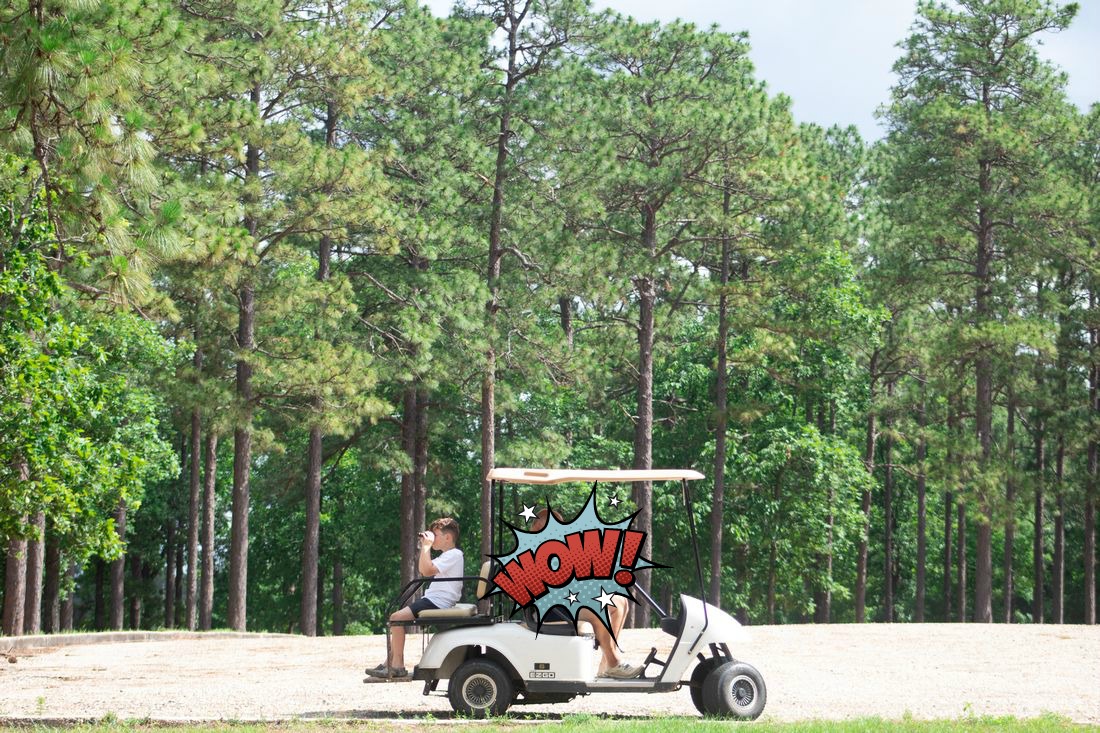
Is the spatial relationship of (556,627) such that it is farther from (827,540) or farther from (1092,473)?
(1092,473)

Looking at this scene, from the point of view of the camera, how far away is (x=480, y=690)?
34.6 feet

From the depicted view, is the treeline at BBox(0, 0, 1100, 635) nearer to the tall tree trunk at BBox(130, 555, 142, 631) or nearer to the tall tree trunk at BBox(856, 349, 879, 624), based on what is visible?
the tall tree trunk at BBox(856, 349, 879, 624)

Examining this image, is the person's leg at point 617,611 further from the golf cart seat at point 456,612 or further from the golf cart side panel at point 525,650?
the golf cart seat at point 456,612

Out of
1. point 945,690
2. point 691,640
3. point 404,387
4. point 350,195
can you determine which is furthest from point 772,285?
point 691,640

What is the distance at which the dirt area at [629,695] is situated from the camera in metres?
11.5

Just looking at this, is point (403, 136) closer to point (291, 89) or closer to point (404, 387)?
point (291, 89)

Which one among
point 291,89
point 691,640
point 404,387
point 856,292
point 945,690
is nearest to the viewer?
point 691,640

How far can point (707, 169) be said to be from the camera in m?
26.4

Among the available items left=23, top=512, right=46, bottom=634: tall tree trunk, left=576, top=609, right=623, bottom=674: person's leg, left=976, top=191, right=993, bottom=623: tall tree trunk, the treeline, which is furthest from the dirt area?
left=976, top=191, right=993, bottom=623: tall tree trunk

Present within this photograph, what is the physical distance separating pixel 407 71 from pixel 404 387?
7.37 metres

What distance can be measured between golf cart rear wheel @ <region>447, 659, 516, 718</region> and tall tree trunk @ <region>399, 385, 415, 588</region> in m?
19.1

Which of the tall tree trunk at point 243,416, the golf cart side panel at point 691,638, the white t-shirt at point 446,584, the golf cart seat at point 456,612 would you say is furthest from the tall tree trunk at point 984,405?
the golf cart seat at point 456,612

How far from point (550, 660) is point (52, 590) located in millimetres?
28215

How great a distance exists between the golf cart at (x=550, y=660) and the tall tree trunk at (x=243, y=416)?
554 inches
